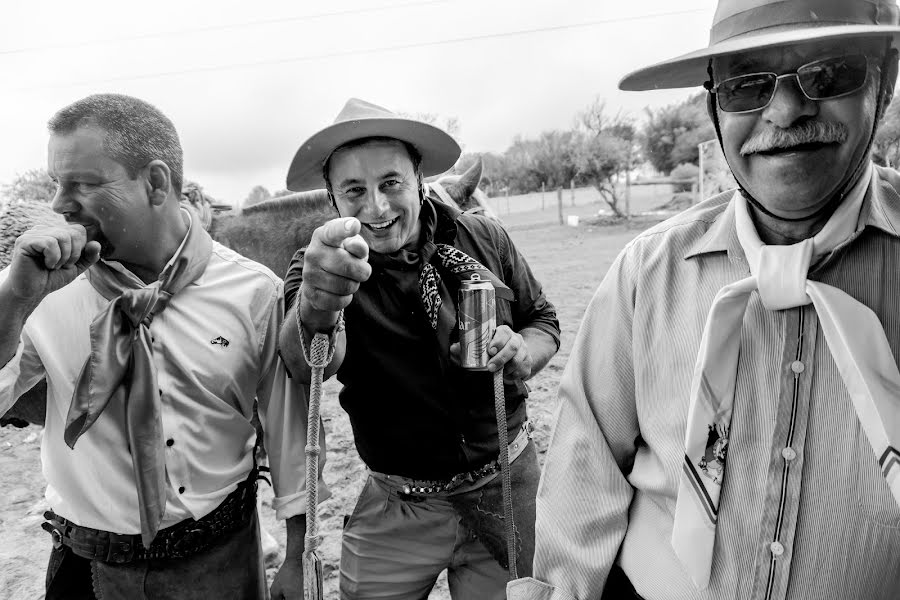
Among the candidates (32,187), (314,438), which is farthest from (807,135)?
(32,187)

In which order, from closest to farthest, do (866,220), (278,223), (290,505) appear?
(866,220), (290,505), (278,223)

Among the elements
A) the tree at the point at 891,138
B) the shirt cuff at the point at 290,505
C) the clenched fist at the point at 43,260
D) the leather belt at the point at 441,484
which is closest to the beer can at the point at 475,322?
the leather belt at the point at 441,484

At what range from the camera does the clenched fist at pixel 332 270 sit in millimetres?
1493

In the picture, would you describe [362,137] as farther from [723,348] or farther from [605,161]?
[605,161]

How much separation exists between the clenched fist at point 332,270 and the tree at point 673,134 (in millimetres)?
37928

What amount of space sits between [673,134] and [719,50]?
4105cm

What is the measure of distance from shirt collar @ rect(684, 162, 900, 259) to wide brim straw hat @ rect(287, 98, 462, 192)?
1.13m

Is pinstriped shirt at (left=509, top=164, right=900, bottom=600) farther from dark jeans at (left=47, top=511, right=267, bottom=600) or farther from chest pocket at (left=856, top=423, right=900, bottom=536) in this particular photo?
dark jeans at (left=47, top=511, right=267, bottom=600)

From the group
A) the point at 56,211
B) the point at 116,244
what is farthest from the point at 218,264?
the point at 56,211

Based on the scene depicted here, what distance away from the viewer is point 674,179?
31797 millimetres

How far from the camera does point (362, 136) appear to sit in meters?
2.13

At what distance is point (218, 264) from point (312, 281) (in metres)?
0.77

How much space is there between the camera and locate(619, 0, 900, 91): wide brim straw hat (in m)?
1.17

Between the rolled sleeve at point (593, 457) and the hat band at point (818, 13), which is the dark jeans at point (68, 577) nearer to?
the rolled sleeve at point (593, 457)
